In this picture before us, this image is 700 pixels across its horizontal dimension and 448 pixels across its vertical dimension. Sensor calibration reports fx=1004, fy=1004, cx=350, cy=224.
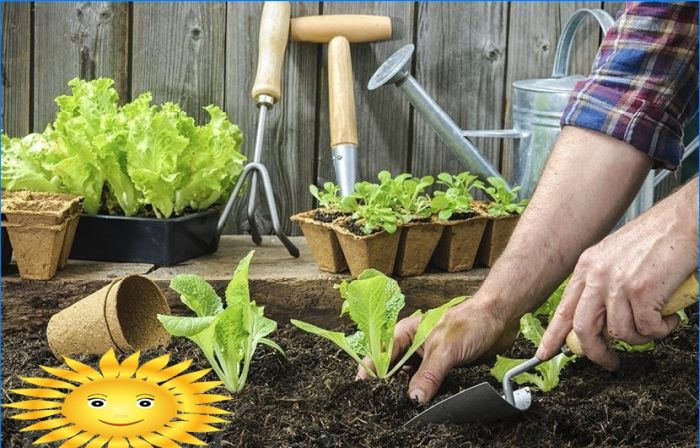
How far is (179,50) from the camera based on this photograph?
2750 mm

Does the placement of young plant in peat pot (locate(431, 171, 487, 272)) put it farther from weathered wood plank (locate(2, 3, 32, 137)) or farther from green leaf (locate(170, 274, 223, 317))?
weathered wood plank (locate(2, 3, 32, 137))

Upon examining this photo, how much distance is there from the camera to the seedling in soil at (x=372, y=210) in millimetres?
2113

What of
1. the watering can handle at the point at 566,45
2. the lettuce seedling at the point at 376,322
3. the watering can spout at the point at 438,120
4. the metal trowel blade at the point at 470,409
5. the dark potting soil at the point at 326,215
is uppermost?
the watering can handle at the point at 566,45

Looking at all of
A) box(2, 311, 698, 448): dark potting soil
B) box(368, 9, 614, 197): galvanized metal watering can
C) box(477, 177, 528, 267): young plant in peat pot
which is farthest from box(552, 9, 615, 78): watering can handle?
box(2, 311, 698, 448): dark potting soil

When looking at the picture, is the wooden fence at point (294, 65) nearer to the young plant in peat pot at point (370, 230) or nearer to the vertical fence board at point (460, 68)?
the vertical fence board at point (460, 68)

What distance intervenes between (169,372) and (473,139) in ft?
4.68

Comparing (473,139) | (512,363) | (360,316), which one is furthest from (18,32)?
(512,363)

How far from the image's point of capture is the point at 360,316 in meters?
1.65

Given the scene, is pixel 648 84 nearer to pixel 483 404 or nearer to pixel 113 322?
pixel 483 404

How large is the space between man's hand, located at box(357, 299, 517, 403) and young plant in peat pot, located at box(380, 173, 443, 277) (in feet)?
1.50

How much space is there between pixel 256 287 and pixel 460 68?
3.27 feet

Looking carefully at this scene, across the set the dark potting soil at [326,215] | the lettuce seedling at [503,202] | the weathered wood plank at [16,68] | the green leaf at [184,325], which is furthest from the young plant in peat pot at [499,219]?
the weathered wood plank at [16,68]

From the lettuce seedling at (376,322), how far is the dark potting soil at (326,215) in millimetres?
525

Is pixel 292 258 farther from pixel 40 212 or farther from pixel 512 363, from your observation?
pixel 512 363
